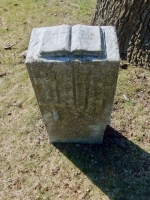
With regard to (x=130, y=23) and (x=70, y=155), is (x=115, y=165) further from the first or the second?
(x=130, y=23)

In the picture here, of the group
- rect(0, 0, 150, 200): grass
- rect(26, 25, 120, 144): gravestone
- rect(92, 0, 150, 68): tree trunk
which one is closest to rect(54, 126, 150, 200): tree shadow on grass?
rect(0, 0, 150, 200): grass

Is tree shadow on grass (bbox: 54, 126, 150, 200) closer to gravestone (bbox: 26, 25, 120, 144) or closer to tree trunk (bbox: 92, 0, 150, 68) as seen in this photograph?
gravestone (bbox: 26, 25, 120, 144)

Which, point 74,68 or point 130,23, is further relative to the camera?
point 130,23

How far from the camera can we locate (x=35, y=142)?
3.64m

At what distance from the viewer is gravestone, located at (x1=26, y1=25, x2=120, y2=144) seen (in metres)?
2.13

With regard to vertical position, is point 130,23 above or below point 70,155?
above

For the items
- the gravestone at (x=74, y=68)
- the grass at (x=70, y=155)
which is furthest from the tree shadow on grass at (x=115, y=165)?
the gravestone at (x=74, y=68)

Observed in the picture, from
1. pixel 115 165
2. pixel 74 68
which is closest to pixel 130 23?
pixel 74 68

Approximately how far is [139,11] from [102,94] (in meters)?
2.19

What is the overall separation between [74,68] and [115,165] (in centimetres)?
185

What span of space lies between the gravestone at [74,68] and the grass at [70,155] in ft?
3.00

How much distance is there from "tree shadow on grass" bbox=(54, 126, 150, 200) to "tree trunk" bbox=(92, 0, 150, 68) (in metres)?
1.73

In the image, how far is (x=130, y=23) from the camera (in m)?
4.12

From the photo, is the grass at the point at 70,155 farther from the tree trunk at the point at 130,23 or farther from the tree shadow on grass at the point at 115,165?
the tree trunk at the point at 130,23
